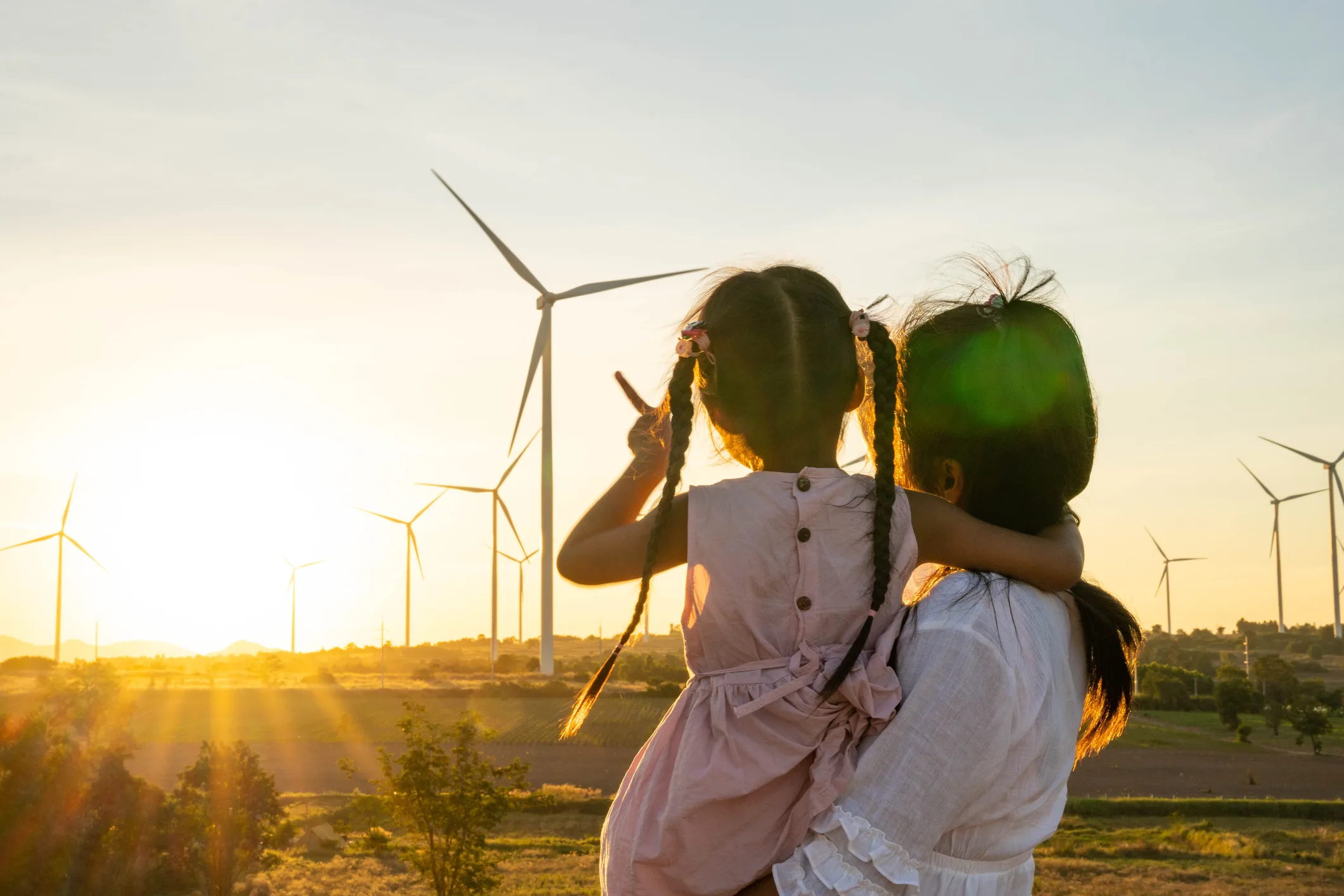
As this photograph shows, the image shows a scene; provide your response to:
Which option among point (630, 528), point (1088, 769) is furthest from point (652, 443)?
point (1088, 769)

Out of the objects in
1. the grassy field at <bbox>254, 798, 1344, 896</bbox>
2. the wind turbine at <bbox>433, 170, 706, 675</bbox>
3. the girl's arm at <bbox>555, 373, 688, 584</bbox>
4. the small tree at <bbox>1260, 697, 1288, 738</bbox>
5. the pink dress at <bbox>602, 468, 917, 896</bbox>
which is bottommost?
the grassy field at <bbox>254, 798, 1344, 896</bbox>

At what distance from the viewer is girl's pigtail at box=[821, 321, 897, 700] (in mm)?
3275

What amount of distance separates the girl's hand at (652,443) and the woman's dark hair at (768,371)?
0.28 feet

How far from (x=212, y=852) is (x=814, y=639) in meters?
47.2

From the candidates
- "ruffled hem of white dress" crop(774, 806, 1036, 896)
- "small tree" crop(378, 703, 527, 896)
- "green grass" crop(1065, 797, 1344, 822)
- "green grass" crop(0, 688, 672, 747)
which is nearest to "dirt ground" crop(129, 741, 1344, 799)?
"green grass" crop(0, 688, 672, 747)

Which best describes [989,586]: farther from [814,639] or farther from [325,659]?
[325,659]

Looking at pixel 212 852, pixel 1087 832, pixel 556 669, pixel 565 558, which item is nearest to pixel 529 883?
pixel 212 852

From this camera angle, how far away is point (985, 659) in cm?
306

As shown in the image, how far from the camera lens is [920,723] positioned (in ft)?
9.97

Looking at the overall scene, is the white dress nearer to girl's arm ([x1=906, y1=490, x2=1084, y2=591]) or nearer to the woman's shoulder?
the woman's shoulder

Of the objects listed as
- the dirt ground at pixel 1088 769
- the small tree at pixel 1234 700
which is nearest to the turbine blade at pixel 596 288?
the dirt ground at pixel 1088 769

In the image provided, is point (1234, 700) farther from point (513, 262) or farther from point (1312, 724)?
point (513, 262)

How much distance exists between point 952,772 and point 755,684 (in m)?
0.64

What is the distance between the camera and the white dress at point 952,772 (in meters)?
3.02
